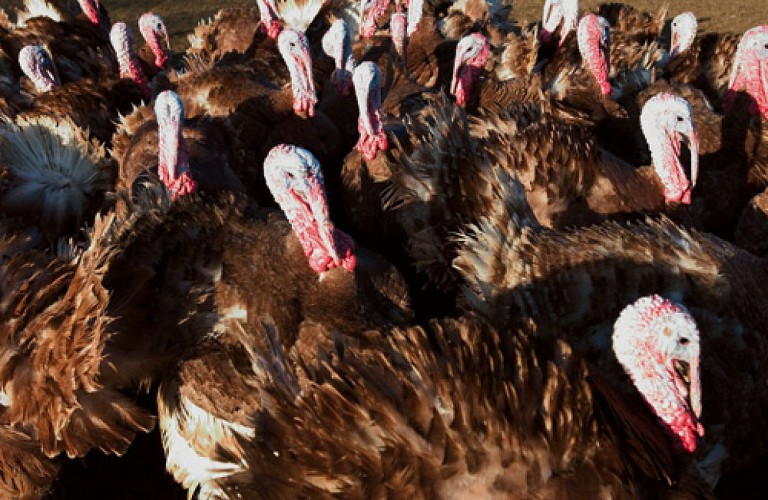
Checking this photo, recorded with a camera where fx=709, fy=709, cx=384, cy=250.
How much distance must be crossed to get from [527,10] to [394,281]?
10.7m

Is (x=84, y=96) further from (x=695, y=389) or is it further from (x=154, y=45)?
(x=695, y=389)

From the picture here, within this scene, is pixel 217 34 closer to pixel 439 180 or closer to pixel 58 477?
pixel 439 180

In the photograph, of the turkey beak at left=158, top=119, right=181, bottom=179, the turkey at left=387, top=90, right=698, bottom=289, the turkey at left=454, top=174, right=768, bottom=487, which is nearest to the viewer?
the turkey at left=454, top=174, right=768, bottom=487

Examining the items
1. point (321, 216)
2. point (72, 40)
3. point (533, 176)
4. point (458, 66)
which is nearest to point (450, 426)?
point (321, 216)

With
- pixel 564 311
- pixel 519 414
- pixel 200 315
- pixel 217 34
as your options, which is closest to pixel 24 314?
pixel 200 315

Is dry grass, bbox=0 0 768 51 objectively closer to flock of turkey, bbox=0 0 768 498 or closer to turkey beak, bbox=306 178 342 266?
flock of turkey, bbox=0 0 768 498

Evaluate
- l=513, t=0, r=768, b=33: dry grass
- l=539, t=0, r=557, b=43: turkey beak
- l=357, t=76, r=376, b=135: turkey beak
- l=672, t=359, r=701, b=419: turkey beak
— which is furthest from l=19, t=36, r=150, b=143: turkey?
l=513, t=0, r=768, b=33: dry grass

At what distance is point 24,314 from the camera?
2.67 metres

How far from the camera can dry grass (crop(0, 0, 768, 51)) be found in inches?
429

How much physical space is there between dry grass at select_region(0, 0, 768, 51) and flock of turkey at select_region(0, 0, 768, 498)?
597cm

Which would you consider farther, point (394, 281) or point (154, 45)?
point (154, 45)

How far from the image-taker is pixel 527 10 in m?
12.7

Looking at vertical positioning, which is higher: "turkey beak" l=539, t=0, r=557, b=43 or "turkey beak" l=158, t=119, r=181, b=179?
"turkey beak" l=158, t=119, r=181, b=179

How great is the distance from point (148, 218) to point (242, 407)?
3.60 ft
